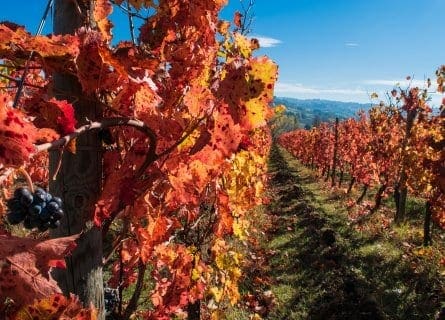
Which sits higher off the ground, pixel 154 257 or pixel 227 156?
pixel 227 156

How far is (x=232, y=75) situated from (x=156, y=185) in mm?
799

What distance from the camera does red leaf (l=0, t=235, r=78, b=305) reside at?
106cm

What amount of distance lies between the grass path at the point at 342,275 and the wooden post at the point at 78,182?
651cm

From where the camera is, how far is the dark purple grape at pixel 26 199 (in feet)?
3.57

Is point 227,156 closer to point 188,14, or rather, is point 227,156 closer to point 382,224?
point 188,14

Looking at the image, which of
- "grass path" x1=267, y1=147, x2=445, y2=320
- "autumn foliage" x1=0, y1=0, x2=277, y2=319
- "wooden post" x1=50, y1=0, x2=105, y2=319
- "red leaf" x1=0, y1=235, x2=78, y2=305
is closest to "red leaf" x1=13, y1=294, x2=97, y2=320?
"autumn foliage" x1=0, y1=0, x2=277, y2=319

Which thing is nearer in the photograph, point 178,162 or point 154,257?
point 178,162

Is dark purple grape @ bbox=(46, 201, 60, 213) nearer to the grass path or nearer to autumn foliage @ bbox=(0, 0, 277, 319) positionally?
autumn foliage @ bbox=(0, 0, 277, 319)

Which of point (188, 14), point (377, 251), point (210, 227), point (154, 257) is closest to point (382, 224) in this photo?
point (377, 251)

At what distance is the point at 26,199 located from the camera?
1092 millimetres

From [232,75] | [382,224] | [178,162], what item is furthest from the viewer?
[382,224]

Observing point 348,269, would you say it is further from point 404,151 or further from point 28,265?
point 28,265

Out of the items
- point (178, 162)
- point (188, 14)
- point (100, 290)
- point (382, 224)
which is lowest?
point (382, 224)

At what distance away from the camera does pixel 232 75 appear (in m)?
1.41
